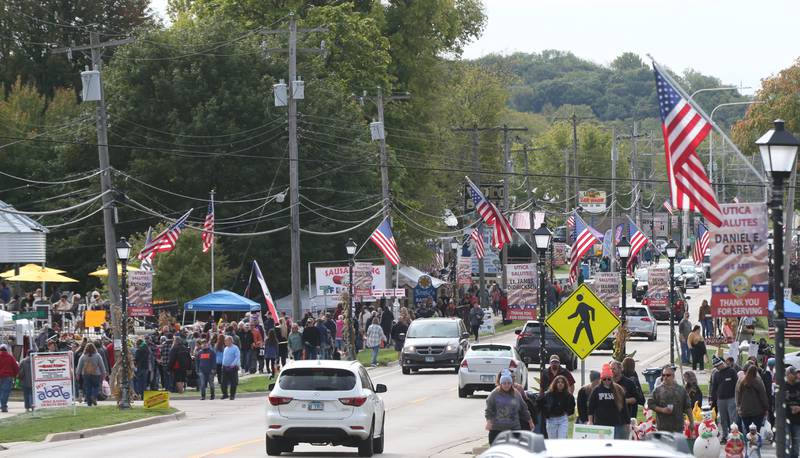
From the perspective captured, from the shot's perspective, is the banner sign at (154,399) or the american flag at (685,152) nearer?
the american flag at (685,152)

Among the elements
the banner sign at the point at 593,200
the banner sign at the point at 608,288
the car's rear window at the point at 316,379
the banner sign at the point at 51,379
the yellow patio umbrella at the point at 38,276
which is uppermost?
the banner sign at the point at 593,200

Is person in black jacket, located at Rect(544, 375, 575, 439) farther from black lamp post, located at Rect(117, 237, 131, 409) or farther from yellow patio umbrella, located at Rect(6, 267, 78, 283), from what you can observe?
yellow patio umbrella, located at Rect(6, 267, 78, 283)

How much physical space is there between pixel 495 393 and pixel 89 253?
4742 centimetres

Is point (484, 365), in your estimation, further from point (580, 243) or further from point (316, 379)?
point (580, 243)

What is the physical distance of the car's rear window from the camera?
23391 mm

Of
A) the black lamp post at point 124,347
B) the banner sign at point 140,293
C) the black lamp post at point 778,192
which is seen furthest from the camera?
the banner sign at point 140,293

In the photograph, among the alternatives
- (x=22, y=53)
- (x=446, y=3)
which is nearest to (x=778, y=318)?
(x=446, y=3)

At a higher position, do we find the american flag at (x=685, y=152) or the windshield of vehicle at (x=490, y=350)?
the american flag at (x=685, y=152)

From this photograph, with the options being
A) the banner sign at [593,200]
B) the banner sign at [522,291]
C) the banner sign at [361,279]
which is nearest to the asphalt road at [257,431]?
the banner sign at [361,279]

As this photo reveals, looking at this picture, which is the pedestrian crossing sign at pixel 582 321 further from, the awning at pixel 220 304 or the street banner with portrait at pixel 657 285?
the street banner with portrait at pixel 657 285

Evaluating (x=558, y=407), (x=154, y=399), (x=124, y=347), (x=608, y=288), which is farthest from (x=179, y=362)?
(x=608, y=288)

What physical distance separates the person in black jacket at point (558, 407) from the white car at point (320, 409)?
335cm

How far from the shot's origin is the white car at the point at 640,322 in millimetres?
60156

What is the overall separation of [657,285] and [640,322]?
22.1 ft
